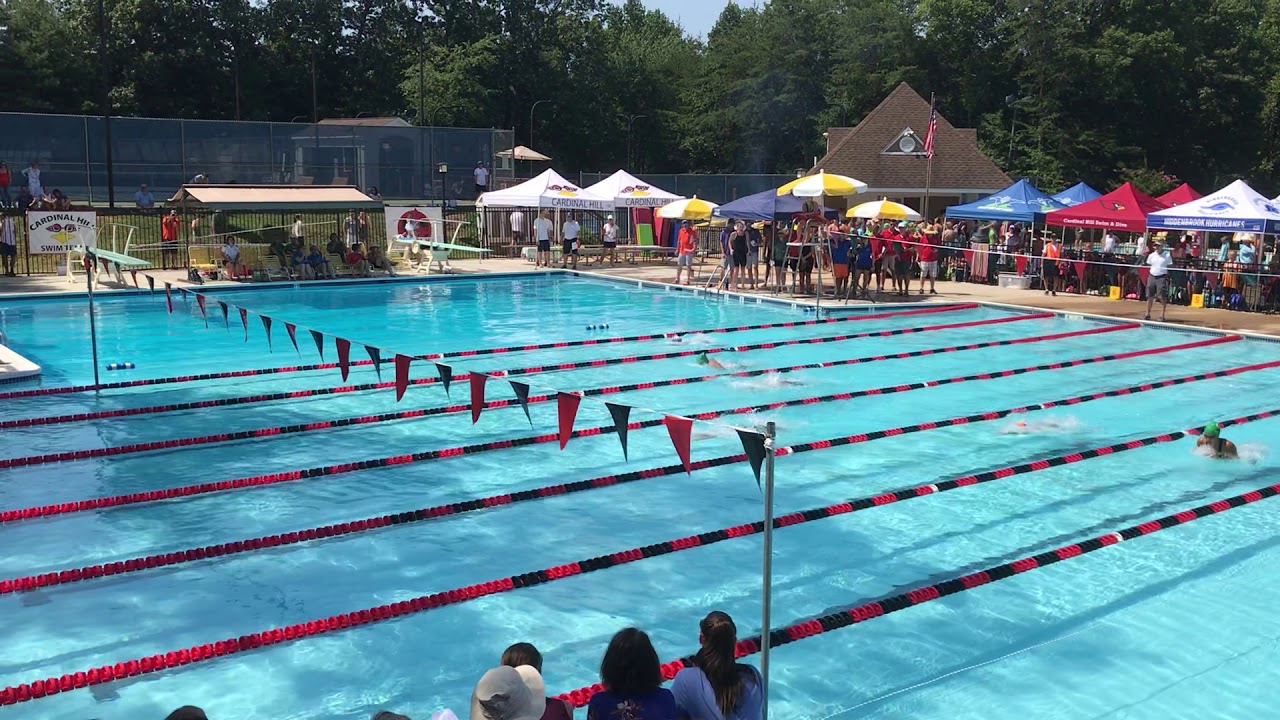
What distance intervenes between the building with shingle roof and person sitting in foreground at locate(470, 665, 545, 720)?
106ft

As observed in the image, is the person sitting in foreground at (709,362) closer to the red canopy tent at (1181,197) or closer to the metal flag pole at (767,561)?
the metal flag pole at (767,561)

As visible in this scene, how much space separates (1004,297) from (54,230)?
19.1 metres

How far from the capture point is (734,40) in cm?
5897

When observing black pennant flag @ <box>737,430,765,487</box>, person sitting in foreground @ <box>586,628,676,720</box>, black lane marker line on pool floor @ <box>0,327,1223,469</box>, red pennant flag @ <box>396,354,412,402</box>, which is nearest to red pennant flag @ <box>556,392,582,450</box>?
black pennant flag @ <box>737,430,765,487</box>

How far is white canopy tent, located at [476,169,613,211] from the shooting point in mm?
26422

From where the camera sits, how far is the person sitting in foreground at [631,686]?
13.0 ft

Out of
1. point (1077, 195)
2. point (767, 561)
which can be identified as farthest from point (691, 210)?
point (767, 561)

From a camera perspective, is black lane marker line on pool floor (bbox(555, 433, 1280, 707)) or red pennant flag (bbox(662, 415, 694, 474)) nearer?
red pennant flag (bbox(662, 415, 694, 474))

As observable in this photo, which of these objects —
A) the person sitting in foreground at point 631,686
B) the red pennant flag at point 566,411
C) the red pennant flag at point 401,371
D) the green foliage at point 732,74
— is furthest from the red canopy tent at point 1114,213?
the green foliage at point 732,74

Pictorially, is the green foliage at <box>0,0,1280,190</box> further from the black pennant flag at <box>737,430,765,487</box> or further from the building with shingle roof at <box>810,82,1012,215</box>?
the black pennant flag at <box>737,430,765,487</box>

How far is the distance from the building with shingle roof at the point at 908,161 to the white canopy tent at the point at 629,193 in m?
8.60

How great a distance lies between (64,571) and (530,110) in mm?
48333

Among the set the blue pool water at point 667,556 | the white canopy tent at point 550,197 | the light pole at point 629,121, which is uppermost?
the light pole at point 629,121

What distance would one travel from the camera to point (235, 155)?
3198 cm
